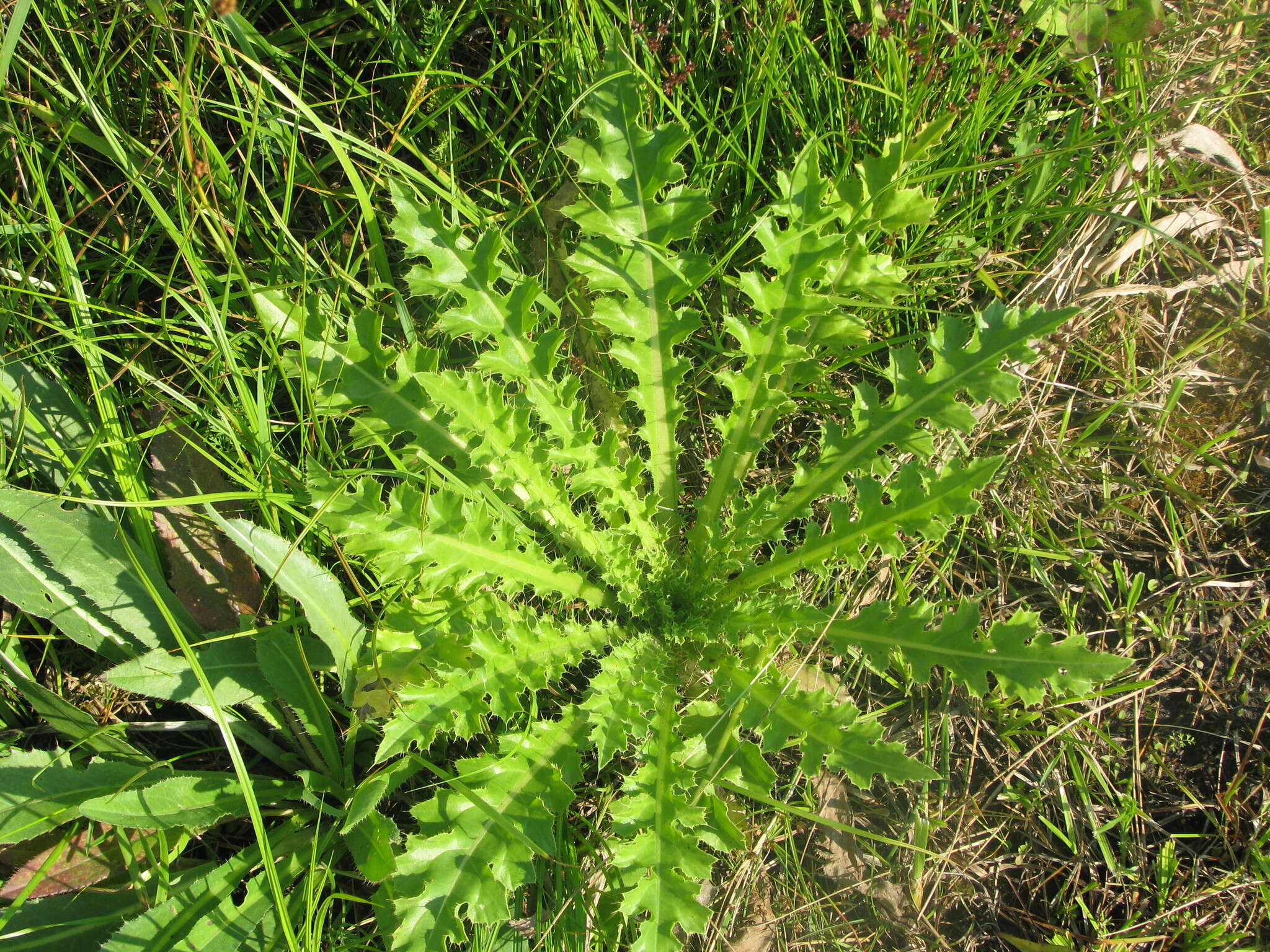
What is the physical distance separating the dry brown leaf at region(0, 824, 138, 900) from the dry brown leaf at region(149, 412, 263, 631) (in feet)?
1.79

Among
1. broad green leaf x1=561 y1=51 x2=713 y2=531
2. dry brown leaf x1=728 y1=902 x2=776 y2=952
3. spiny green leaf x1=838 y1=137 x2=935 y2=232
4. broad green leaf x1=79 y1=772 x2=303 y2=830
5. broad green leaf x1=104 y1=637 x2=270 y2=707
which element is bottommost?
dry brown leaf x1=728 y1=902 x2=776 y2=952

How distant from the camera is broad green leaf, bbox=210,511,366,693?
194 centimetres

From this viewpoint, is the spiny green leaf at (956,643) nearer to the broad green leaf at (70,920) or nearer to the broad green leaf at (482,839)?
the broad green leaf at (482,839)

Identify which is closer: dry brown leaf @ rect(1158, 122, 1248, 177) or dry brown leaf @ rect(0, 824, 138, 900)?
dry brown leaf @ rect(0, 824, 138, 900)

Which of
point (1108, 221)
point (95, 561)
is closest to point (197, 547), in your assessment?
point (95, 561)

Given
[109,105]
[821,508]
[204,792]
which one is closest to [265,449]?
[204,792]

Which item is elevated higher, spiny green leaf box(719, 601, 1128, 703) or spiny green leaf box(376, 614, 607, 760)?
spiny green leaf box(719, 601, 1128, 703)

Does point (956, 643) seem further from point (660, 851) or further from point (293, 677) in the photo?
point (293, 677)

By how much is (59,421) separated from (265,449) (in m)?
0.56

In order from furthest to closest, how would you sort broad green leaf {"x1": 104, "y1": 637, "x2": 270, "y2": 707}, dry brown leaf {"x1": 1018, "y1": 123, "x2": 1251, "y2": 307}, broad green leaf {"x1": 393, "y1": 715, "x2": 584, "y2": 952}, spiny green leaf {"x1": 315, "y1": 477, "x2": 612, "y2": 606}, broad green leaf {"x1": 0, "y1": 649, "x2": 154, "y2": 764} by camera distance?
dry brown leaf {"x1": 1018, "y1": 123, "x2": 1251, "y2": 307}, broad green leaf {"x1": 0, "y1": 649, "x2": 154, "y2": 764}, broad green leaf {"x1": 104, "y1": 637, "x2": 270, "y2": 707}, spiny green leaf {"x1": 315, "y1": 477, "x2": 612, "y2": 606}, broad green leaf {"x1": 393, "y1": 715, "x2": 584, "y2": 952}

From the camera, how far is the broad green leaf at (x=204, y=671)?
6.58 ft

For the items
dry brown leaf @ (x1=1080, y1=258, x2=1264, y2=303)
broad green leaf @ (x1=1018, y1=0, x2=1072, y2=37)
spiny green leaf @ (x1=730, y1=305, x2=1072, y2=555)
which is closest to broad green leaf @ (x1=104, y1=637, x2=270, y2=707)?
spiny green leaf @ (x1=730, y1=305, x2=1072, y2=555)

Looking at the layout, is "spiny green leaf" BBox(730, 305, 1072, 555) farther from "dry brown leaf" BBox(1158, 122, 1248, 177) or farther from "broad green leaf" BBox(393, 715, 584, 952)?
"dry brown leaf" BBox(1158, 122, 1248, 177)

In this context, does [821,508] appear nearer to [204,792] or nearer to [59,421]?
[204,792]
